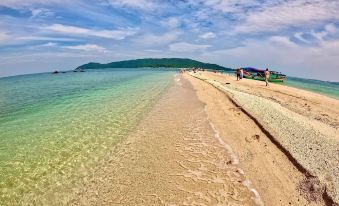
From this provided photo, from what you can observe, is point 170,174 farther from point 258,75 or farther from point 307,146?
point 258,75

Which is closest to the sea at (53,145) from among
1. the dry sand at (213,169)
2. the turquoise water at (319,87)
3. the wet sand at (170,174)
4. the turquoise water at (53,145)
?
the turquoise water at (53,145)

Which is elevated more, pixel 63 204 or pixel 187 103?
pixel 187 103

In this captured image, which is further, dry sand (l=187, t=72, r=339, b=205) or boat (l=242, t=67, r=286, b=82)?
boat (l=242, t=67, r=286, b=82)

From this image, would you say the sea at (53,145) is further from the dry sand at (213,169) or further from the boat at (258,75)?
the boat at (258,75)

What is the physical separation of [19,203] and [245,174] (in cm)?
729

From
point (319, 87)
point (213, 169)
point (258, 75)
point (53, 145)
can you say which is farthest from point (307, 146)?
point (319, 87)

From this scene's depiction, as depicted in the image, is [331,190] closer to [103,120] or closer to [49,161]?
[49,161]

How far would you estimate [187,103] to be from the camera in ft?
80.4

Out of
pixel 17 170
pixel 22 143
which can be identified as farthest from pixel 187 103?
pixel 17 170

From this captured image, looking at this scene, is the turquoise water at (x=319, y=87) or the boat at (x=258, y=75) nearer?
the turquoise water at (x=319, y=87)

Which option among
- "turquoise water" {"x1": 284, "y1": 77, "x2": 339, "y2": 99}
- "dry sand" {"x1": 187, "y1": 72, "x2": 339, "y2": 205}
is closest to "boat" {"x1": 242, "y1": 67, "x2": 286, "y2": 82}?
"turquoise water" {"x1": 284, "y1": 77, "x2": 339, "y2": 99}

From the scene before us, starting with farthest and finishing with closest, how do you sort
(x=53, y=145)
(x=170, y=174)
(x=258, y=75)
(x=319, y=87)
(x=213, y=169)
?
1. (x=319, y=87)
2. (x=258, y=75)
3. (x=53, y=145)
4. (x=213, y=169)
5. (x=170, y=174)

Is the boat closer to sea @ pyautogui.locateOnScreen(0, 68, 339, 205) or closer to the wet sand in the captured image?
sea @ pyautogui.locateOnScreen(0, 68, 339, 205)

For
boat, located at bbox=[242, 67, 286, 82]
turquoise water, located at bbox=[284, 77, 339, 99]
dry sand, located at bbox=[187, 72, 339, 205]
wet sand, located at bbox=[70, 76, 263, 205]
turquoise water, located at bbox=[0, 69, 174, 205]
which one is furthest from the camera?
boat, located at bbox=[242, 67, 286, 82]
